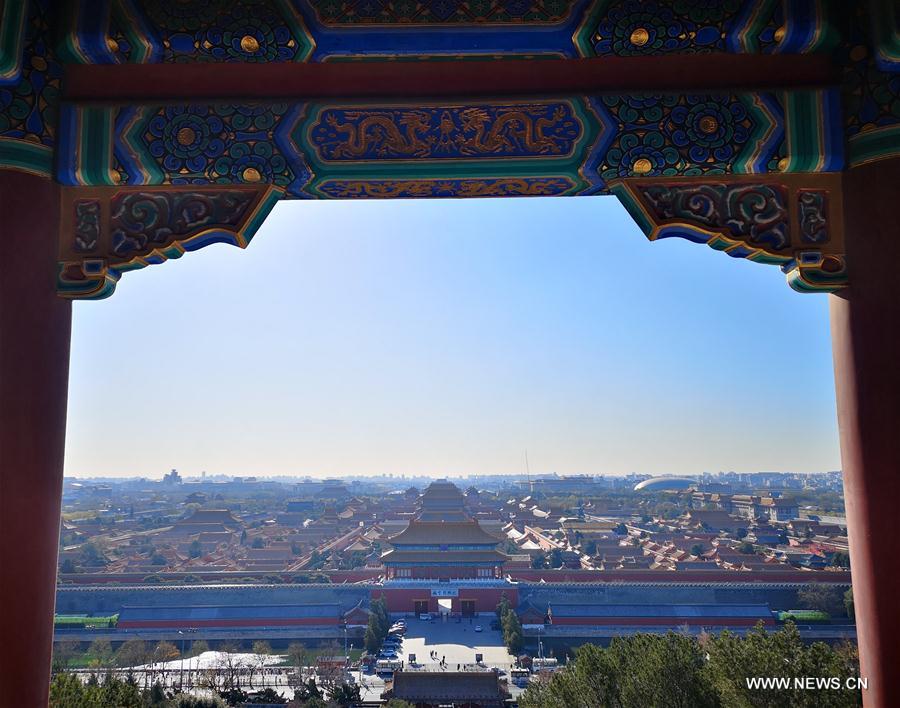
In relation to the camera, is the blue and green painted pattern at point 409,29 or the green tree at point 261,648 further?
the green tree at point 261,648

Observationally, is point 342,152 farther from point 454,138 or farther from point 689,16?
point 689,16

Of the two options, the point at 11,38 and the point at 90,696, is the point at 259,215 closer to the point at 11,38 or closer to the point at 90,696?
the point at 11,38

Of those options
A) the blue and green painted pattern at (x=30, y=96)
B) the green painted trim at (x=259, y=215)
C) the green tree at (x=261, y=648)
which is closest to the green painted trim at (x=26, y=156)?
the blue and green painted pattern at (x=30, y=96)

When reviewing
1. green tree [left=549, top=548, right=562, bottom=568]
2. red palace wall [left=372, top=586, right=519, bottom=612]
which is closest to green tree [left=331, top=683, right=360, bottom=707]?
red palace wall [left=372, top=586, right=519, bottom=612]

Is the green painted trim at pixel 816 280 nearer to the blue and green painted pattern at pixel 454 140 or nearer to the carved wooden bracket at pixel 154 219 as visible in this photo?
the blue and green painted pattern at pixel 454 140

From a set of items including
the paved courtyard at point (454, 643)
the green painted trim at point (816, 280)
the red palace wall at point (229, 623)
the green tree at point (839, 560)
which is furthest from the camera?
the green tree at point (839, 560)

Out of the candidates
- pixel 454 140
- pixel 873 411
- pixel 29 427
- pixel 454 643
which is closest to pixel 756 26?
pixel 454 140

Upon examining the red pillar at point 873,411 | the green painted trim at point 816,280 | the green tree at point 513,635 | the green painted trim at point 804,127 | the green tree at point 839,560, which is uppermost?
the green painted trim at point 804,127
